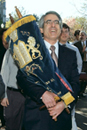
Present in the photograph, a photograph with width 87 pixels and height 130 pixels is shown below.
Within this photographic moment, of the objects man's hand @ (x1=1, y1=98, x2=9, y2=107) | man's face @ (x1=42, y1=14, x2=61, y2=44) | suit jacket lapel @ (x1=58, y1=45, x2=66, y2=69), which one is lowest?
man's hand @ (x1=1, y1=98, x2=9, y2=107)

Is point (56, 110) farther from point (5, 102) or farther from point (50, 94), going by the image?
point (5, 102)

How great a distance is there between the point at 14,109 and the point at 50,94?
198cm

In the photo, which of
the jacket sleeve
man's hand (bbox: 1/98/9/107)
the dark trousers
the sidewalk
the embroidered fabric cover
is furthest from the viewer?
the sidewalk

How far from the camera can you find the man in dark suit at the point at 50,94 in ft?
10.4

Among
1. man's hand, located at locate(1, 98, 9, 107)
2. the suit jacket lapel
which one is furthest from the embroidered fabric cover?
man's hand, located at locate(1, 98, 9, 107)

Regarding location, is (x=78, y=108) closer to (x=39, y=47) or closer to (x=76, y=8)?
(x=39, y=47)

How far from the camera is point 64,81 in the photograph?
318 centimetres

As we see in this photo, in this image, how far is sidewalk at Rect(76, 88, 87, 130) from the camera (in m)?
6.98

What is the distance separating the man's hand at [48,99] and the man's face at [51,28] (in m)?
0.61

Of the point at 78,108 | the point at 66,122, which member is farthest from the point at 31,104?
the point at 78,108

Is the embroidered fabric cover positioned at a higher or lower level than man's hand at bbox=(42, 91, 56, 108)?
higher

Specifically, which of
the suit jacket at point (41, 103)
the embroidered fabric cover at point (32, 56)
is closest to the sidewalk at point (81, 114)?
the suit jacket at point (41, 103)

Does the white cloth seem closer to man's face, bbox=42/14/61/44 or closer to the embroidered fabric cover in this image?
man's face, bbox=42/14/61/44

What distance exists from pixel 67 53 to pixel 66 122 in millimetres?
716
